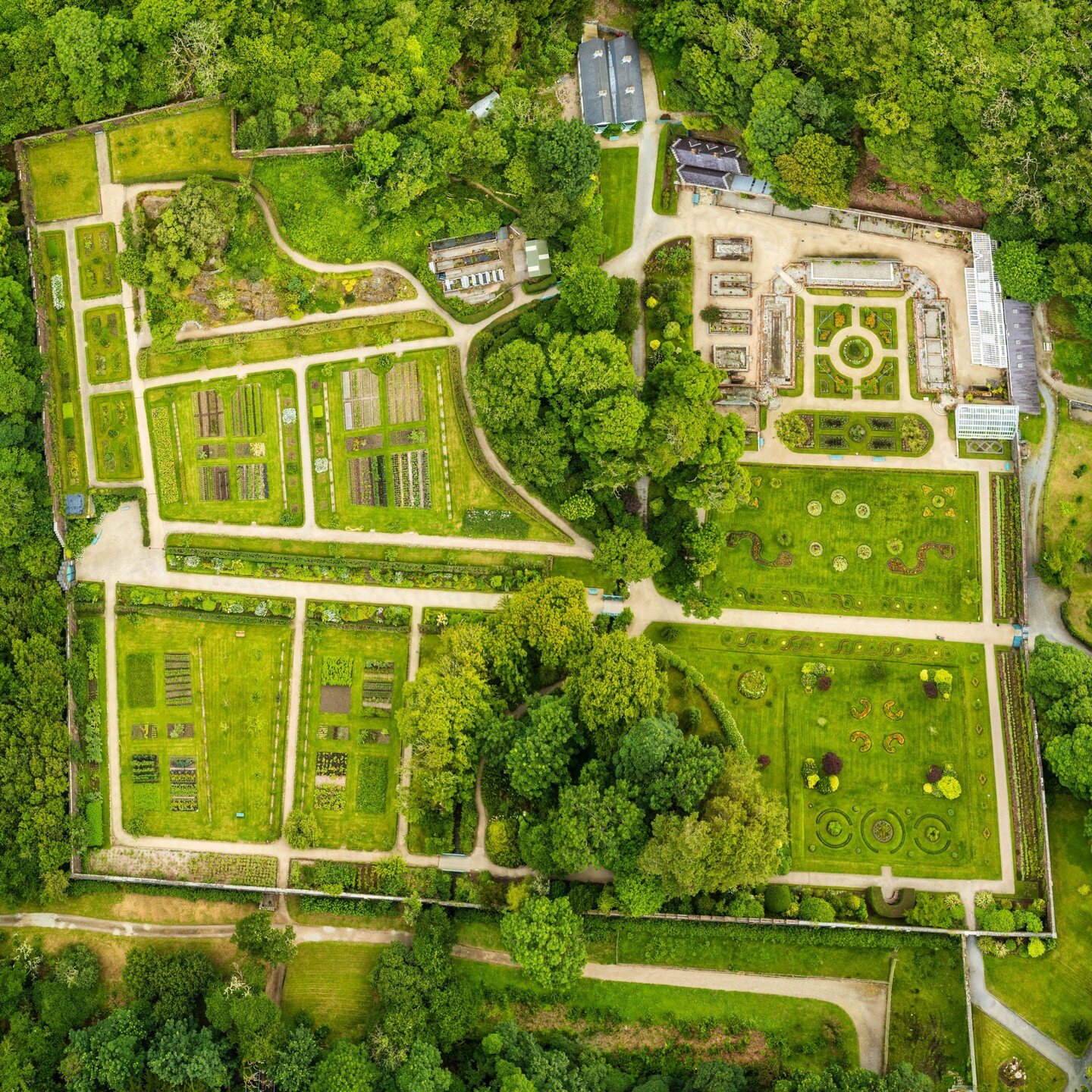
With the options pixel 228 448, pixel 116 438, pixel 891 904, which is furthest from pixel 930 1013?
pixel 116 438

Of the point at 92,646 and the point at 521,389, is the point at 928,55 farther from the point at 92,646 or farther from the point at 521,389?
the point at 92,646

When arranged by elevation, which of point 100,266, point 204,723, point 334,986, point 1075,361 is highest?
point 100,266

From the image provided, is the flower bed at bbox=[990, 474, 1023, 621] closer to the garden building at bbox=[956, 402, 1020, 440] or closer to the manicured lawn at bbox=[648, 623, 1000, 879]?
the garden building at bbox=[956, 402, 1020, 440]

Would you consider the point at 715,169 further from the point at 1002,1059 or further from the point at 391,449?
the point at 1002,1059

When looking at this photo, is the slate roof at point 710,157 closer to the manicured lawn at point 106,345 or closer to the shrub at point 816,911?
the manicured lawn at point 106,345

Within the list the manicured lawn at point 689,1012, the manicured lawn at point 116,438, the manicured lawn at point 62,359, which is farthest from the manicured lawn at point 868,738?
the manicured lawn at point 62,359

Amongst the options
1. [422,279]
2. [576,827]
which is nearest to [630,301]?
[422,279]

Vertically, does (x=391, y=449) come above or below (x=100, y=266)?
below
